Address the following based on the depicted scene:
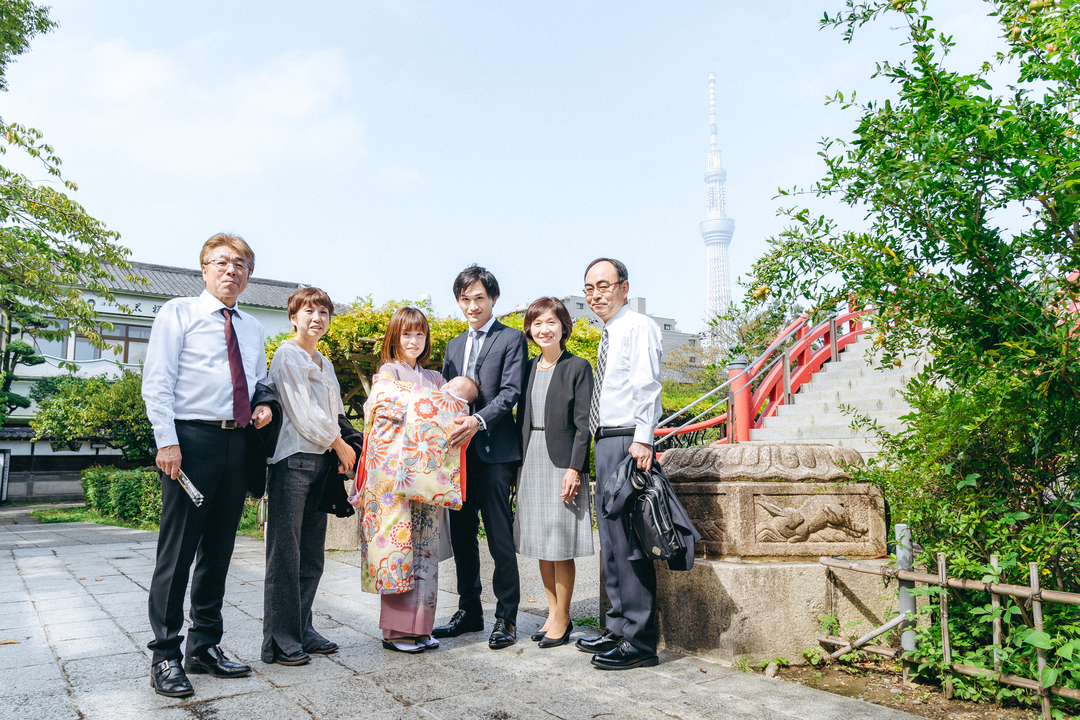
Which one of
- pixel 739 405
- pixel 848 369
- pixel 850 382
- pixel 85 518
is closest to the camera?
pixel 850 382

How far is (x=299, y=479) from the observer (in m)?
3.23

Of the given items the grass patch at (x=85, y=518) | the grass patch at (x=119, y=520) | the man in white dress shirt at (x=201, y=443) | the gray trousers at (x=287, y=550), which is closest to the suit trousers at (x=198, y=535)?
the man in white dress shirt at (x=201, y=443)

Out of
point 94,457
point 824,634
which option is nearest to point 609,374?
point 824,634

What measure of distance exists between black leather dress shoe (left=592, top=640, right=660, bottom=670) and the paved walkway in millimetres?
46

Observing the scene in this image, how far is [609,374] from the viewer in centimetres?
339

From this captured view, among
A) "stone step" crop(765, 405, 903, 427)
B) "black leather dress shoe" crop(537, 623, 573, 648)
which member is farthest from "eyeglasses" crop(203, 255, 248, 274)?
"stone step" crop(765, 405, 903, 427)

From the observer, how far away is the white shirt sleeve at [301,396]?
10.6 feet

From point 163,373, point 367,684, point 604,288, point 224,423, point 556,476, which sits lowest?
point 367,684

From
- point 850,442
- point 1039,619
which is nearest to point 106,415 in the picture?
point 850,442

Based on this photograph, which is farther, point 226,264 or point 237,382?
point 226,264

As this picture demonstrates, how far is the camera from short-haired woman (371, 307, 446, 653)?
335cm

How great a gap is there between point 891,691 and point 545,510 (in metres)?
1.67

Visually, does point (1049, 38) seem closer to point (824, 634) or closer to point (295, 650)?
point (824, 634)

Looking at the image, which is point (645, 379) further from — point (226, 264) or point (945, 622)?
point (226, 264)
